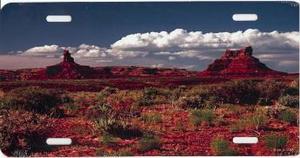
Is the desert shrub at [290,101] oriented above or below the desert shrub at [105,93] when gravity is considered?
below

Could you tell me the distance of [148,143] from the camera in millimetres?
5656

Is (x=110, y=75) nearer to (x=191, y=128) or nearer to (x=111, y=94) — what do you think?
(x=111, y=94)

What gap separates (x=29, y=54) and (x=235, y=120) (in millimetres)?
1707

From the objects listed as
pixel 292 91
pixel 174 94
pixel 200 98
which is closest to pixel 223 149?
pixel 200 98

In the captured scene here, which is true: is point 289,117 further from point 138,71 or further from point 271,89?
point 138,71

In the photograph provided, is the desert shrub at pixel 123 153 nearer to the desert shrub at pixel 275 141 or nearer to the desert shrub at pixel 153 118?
the desert shrub at pixel 153 118

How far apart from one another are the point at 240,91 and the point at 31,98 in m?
1.66

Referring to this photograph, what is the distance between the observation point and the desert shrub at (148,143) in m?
5.65

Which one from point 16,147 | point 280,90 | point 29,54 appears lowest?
point 16,147

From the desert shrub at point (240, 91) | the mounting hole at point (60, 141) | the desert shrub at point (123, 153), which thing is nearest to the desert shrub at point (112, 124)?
the desert shrub at point (123, 153)

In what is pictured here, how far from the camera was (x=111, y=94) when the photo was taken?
5609 millimetres

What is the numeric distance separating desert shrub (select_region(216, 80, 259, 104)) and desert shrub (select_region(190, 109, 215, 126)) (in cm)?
17

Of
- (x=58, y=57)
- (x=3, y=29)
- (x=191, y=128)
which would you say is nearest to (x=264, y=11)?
(x=191, y=128)

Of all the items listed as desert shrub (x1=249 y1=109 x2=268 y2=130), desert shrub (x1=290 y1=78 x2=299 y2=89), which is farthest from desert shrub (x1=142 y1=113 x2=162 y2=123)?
desert shrub (x1=290 y1=78 x2=299 y2=89)
